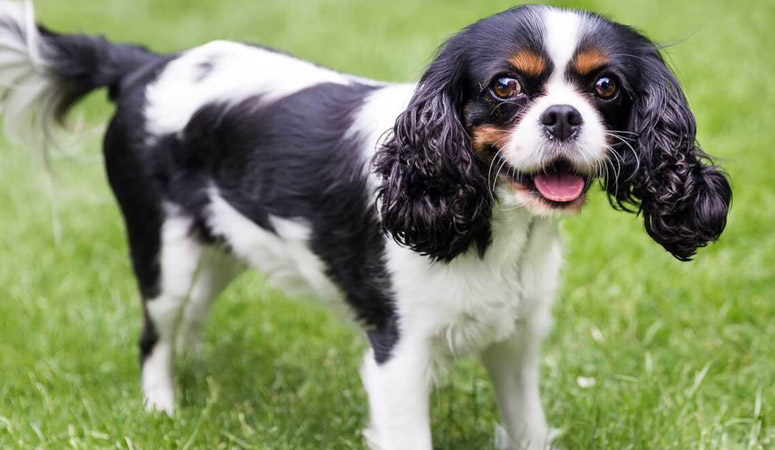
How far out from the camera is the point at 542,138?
2.85m

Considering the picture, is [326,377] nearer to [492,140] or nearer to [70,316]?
[70,316]

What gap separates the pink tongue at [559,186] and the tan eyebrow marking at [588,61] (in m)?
0.30

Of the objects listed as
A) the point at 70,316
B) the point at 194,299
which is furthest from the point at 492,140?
the point at 70,316

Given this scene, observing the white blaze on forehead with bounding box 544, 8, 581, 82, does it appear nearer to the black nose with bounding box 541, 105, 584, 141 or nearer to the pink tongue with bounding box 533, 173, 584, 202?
the black nose with bounding box 541, 105, 584, 141

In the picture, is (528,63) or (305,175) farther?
(305,175)

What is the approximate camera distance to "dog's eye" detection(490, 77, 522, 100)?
9.65ft

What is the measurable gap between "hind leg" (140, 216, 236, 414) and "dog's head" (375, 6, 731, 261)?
128cm

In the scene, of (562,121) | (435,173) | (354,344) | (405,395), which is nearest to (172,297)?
(354,344)

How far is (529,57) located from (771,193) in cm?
329

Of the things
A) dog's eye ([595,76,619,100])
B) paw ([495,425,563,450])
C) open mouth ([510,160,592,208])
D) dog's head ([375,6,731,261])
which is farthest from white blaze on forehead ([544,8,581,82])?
paw ([495,425,563,450])

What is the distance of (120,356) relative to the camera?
469cm

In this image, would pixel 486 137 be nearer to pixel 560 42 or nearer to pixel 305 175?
pixel 560 42

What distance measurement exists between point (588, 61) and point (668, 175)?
0.45 meters

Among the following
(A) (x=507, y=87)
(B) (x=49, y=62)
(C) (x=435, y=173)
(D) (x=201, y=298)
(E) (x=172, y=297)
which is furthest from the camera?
(D) (x=201, y=298)
